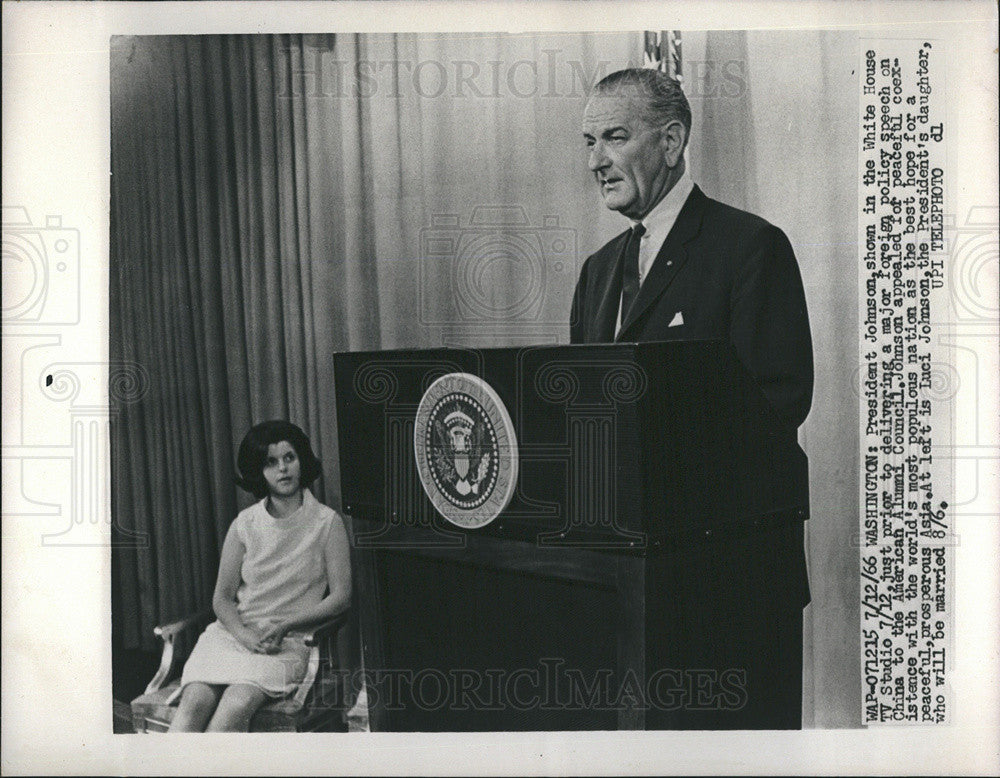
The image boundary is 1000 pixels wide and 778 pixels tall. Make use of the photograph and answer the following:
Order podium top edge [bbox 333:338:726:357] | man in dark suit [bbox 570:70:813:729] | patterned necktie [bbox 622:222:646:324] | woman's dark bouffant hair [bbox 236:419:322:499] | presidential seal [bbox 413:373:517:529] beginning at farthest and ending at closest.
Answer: woman's dark bouffant hair [bbox 236:419:322:499]
patterned necktie [bbox 622:222:646:324]
man in dark suit [bbox 570:70:813:729]
presidential seal [bbox 413:373:517:529]
podium top edge [bbox 333:338:726:357]

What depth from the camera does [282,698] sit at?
2.24m

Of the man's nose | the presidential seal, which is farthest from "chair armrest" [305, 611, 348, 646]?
the man's nose

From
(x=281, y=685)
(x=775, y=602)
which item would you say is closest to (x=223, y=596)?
(x=281, y=685)

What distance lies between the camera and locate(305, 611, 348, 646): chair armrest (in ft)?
7.40

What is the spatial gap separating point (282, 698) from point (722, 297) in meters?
1.41

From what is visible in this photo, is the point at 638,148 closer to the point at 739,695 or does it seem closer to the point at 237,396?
the point at 237,396

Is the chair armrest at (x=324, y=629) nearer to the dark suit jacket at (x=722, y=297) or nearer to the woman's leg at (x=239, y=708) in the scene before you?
the woman's leg at (x=239, y=708)

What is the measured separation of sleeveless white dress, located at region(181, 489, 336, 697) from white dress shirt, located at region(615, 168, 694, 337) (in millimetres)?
906

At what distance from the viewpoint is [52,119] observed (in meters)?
2.27

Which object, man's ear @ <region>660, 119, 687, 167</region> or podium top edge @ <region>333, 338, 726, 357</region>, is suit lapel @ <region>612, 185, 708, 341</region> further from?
podium top edge @ <region>333, 338, 726, 357</region>

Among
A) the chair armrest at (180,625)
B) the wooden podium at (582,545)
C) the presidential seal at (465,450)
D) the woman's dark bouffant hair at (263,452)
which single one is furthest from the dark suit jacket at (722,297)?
the chair armrest at (180,625)

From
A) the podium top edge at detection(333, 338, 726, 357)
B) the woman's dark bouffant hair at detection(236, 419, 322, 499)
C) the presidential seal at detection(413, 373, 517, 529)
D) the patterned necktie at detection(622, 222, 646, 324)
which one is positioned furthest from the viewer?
the woman's dark bouffant hair at detection(236, 419, 322, 499)

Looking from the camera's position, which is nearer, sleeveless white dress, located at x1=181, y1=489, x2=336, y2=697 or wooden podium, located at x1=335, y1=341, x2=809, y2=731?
wooden podium, located at x1=335, y1=341, x2=809, y2=731

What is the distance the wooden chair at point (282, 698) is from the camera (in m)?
2.24
